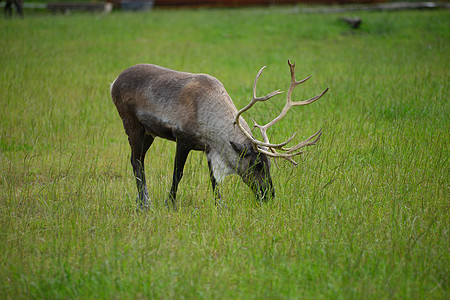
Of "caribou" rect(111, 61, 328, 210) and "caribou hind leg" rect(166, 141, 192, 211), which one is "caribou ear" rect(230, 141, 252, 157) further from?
"caribou hind leg" rect(166, 141, 192, 211)

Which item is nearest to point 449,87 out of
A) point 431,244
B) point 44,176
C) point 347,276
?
point 431,244

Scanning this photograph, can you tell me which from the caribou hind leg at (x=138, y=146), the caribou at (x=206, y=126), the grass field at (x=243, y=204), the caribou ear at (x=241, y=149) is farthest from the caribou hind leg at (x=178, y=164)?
the caribou ear at (x=241, y=149)

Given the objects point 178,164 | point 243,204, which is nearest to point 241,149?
point 243,204

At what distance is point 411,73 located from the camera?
32.5 feet

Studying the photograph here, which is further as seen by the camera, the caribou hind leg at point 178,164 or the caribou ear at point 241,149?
the caribou hind leg at point 178,164

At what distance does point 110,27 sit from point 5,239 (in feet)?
49.7

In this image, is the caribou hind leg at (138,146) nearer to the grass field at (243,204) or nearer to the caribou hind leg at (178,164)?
the grass field at (243,204)

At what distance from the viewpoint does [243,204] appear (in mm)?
4695

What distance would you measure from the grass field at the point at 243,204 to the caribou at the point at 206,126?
0.72 feet

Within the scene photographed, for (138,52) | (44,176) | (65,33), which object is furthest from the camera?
(65,33)

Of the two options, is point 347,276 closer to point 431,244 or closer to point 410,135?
point 431,244

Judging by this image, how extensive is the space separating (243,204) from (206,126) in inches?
35.0

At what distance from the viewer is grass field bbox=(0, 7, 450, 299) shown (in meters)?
3.41

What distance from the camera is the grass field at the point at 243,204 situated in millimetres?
3414
